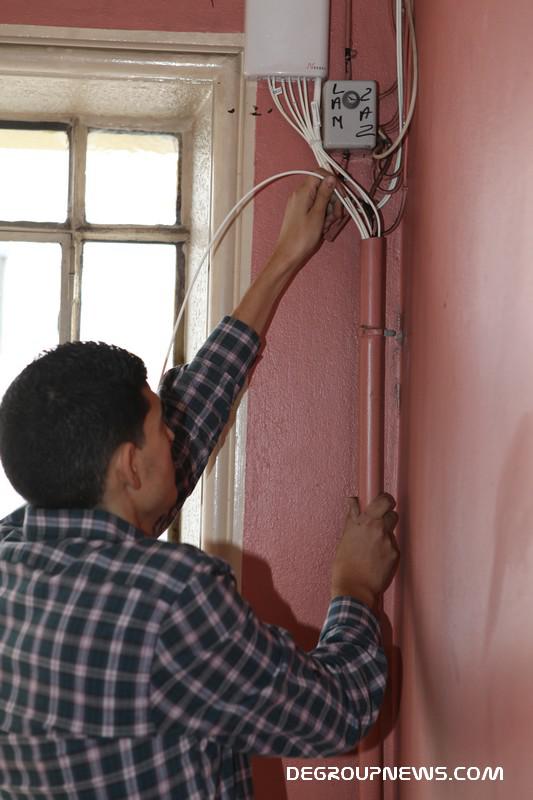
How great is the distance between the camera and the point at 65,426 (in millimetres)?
958

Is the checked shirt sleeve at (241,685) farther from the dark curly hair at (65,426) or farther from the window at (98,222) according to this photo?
the window at (98,222)

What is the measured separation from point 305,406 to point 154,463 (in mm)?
465

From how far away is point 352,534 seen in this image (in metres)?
1.31

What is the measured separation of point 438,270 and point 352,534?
1.33ft

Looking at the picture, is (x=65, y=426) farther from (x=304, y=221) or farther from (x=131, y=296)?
(x=131, y=296)

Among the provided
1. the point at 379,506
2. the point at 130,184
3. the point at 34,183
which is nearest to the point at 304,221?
the point at 379,506

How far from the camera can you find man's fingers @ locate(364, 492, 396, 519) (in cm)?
135

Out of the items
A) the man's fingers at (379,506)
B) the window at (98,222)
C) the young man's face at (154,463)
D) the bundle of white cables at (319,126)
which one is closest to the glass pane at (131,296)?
the window at (98,222)

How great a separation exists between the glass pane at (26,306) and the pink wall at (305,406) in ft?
1.77

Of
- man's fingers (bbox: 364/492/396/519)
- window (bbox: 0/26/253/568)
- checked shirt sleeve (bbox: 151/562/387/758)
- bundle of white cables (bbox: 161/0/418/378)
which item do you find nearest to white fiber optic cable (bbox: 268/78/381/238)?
bundle of white cables (bbox: 161/0/418/378)

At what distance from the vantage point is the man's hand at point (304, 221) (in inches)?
54.2

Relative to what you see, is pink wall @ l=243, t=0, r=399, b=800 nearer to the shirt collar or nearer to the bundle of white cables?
the bundle of white cables

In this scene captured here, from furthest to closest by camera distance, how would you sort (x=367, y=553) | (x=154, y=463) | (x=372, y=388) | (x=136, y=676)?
1. (x=372, y=388)
2. (x=367, y=553)
3. (x=154, y=463)
4. (x=136, y=676)

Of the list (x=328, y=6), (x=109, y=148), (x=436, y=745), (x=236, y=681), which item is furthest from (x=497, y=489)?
(x=109, y=148)
